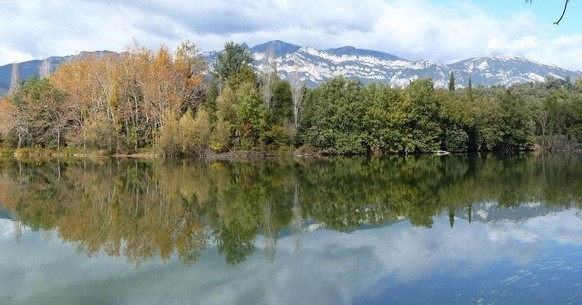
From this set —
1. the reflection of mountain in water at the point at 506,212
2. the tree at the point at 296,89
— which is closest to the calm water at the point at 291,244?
the reflection of mountain in water at the point at 506,212

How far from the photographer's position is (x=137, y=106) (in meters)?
66.3

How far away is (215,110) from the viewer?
6719 centimetres

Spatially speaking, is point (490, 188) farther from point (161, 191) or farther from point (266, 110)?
point (266, 110)

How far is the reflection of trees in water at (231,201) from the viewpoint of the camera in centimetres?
1709

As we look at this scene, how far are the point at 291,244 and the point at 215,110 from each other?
173ft

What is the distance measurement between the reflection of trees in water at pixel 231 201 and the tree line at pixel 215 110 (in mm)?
23151

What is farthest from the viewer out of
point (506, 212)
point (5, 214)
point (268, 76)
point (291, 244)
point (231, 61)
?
point (231, 61)

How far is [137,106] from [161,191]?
40105 millimetres

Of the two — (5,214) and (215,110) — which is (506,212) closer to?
(5,214)

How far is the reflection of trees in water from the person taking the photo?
673 inches

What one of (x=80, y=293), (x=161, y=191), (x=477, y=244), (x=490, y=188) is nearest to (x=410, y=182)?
(x=490, y=188)

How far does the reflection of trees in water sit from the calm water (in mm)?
103

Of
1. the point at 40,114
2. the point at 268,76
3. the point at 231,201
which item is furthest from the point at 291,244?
the point at 40,114

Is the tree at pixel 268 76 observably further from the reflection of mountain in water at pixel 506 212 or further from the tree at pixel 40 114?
the reflection of mountain in water at pixel 506 212
